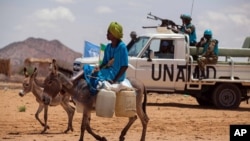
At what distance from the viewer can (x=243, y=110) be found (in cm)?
2059

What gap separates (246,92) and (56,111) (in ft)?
24.1

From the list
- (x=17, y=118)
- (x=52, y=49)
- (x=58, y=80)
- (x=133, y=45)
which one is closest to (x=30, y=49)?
(x=52, y=49)

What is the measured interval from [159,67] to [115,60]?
29.0 ft

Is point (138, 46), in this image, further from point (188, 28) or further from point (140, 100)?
point (140, 100)

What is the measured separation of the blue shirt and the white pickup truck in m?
7.94

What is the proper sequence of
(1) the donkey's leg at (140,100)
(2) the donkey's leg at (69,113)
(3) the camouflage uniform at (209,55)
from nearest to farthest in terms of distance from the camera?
(1) the donkey's leg at (140,100) < (2) the donkey's leg at (69,113) < (3) the camouflage uniform at (209,55)

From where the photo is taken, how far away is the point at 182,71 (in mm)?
19844

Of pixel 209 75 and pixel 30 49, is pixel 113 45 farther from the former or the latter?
pixel 30 49

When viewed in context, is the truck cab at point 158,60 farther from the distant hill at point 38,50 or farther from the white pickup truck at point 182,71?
the distant hill at point 38,50

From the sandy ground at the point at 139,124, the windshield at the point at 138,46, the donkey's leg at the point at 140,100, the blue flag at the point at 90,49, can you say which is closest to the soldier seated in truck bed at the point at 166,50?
the windshield at the point at 138,46

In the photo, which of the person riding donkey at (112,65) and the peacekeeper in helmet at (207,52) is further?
the peacekeeper in helmet at (207,52)

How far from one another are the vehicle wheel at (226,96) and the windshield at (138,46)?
3070 mm

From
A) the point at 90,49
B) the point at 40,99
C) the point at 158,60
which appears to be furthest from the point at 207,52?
the point at 40,99

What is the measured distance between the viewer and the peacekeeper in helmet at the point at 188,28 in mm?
→ 20438
